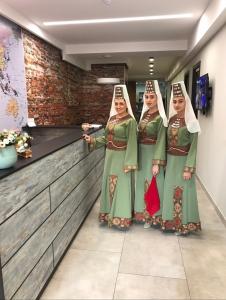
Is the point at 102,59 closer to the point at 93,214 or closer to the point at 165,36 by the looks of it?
the point at 165,36

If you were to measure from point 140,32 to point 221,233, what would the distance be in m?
3.43

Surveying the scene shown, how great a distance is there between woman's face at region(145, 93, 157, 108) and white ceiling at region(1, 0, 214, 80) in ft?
4.18

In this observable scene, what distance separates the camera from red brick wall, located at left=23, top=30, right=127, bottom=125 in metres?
4.09


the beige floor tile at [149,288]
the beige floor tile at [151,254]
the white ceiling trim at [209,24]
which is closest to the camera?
the beige floor tile at [149,288]

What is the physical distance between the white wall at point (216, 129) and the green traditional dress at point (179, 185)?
0.58 meters

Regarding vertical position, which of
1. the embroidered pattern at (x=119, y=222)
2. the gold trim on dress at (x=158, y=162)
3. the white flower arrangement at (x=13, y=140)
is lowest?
the embroidered pattern at (x=119, y=222)

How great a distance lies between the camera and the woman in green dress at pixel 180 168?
8.53ft

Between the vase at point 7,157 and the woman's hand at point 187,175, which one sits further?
the woman's hand at point 187,175

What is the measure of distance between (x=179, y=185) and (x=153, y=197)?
30cm

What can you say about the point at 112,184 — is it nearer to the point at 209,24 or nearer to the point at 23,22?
the point at 209,24

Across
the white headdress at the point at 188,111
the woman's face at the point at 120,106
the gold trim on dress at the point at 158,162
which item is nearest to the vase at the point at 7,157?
the woman's face at the point at 120,106

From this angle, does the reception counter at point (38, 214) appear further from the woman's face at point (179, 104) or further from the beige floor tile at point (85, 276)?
the woman's face at point (179, 104)

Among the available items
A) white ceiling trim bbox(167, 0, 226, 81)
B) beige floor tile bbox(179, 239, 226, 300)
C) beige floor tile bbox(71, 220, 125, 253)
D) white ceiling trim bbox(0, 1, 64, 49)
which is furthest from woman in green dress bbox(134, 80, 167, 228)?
white ceiling trim bbox(0, 1, 64, 49)

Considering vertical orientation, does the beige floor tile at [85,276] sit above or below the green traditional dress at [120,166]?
below
